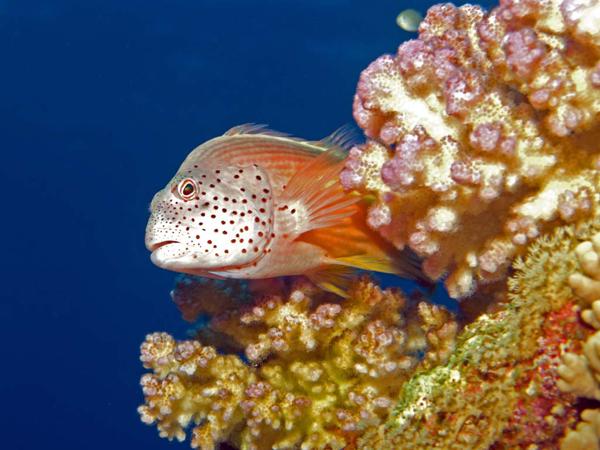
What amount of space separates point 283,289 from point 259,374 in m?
0.61

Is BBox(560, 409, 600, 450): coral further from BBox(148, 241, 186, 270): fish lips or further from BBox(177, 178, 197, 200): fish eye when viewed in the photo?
BBox(177, 178, 197, 200): fish eye

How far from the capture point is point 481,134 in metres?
2.75

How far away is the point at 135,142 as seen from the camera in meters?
52.6

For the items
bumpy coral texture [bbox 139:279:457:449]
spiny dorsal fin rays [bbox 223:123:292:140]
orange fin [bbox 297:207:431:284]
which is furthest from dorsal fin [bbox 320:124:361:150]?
bumpy coral texture [bbox 139:279:457:449]

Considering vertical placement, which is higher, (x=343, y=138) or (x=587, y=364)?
(x=343, y=138)

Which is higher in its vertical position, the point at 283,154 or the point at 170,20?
the point at 170,20

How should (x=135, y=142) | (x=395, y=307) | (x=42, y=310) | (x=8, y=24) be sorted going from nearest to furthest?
(x=395, y=307) → (x=8, y=24) → (x=135, y=142) → (x=42, y=310)

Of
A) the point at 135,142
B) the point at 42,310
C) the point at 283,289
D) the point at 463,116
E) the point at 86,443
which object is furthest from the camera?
the point at 42,310

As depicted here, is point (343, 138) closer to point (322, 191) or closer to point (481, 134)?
point (322, 191)

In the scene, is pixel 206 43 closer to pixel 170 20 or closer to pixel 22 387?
pixel 170 20

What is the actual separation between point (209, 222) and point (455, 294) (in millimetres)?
1595

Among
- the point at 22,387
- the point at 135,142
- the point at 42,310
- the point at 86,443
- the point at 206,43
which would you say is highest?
the point at 206,43

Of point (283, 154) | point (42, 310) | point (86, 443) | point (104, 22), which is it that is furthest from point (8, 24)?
point (283, 154)

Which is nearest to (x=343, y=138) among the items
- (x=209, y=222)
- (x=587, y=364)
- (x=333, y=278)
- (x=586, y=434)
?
(x=333, y=278)
